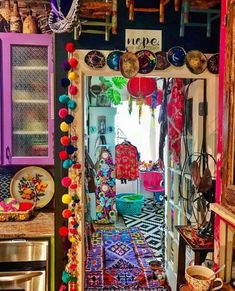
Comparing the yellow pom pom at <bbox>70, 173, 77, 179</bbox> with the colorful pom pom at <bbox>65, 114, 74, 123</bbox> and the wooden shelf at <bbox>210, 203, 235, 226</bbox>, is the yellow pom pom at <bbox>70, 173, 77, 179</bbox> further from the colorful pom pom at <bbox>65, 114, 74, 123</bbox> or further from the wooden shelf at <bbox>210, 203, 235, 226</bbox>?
the wooden shelf at <bbox>210, 203, 235, 226</bbox>

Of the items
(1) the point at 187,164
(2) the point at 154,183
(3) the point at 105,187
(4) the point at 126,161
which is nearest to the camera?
(1) the point at 187,164

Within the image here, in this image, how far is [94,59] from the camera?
183 cm

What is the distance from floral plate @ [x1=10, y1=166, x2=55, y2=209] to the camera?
7.71 ft

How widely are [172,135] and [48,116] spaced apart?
48.3 inches

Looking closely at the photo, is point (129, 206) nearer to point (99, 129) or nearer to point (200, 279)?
point (99, 129)

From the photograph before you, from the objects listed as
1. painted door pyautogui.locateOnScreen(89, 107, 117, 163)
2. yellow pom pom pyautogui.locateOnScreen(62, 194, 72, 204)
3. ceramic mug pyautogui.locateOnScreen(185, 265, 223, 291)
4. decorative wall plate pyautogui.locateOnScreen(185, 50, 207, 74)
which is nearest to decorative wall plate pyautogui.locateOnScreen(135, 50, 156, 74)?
decorative wall plate pyautogui.locateOnScreen(185, 50, 207, 74)

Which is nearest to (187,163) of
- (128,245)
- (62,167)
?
(62,167)

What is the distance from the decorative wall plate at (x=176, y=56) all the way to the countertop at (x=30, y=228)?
1362 mm

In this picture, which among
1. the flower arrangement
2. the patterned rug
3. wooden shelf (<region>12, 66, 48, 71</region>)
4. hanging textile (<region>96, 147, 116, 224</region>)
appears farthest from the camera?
hanging textile (<region>96, 147, 116, 224</region>)

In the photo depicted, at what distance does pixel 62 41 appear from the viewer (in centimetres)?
183

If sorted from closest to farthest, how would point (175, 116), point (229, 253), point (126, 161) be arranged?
point (229, 253)
point (175, 116)
point (126, 161)

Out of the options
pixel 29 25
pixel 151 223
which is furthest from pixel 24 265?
pixel 151 223

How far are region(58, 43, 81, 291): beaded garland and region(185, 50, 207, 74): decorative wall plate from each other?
0.73 m

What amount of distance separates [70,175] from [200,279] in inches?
40.2
